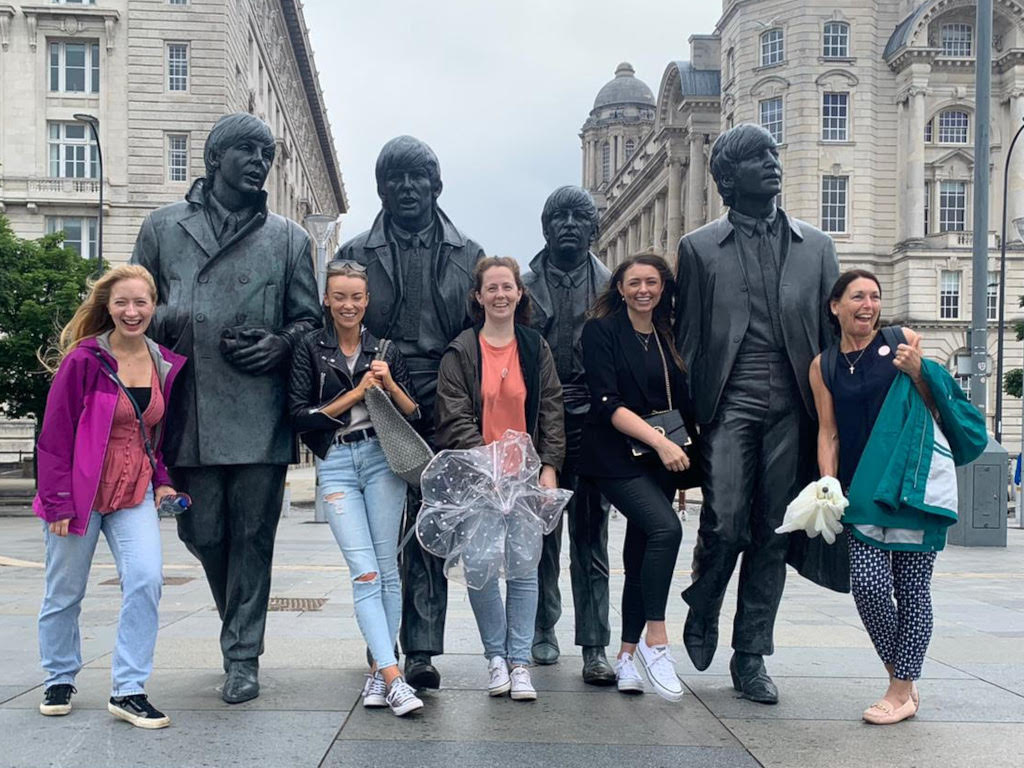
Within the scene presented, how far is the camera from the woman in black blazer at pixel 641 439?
204 inches

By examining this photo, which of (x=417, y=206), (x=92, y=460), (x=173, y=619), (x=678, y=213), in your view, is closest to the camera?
(x=92, y=460)

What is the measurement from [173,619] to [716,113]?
68.5 metres

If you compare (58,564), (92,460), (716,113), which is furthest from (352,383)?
(716,113)

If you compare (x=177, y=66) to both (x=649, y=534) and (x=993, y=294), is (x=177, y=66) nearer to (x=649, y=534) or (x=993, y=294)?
(x=993, y=294)

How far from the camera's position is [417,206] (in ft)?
18.2

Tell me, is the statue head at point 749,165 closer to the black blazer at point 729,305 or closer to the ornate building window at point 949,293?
the black blazer at point 729,305

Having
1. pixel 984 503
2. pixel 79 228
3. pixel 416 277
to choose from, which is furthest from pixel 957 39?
pixel 416 277

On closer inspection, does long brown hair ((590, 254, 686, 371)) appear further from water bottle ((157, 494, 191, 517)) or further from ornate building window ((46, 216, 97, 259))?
ornate building window ((46, 216, 97, 259))

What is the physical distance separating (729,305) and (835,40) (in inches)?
2183

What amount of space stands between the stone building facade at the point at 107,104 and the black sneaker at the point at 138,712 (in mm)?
39417

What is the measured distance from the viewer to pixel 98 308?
508 cm

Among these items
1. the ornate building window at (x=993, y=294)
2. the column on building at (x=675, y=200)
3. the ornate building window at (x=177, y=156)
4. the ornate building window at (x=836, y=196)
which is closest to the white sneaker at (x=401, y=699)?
the ornate building window at (x=177, y=156)

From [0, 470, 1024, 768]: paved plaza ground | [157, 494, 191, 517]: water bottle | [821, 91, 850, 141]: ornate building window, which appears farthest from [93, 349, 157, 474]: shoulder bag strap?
[821, 91, 850, 141]: ornate building window

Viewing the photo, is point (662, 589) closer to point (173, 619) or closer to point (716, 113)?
point (173, 619)
